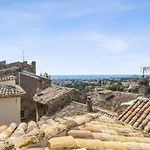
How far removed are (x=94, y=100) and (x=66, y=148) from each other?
25.5 m

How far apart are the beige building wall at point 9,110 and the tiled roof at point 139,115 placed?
309 inches

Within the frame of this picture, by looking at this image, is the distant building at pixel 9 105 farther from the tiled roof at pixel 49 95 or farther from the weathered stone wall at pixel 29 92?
the weathered stone wall at pixel 29 92

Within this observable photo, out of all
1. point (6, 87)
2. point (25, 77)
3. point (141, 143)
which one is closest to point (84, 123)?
point (141, 143)

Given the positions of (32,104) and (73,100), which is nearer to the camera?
(73,100)

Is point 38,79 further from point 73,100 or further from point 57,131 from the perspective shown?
point 57,131

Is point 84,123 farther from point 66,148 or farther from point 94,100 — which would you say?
point 94,100

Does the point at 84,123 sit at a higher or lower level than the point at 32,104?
higher

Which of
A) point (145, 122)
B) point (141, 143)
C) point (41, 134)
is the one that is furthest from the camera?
point (145, 122)

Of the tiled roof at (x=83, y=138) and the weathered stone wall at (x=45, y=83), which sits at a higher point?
the weathered stone wall at (x=45, y=83)

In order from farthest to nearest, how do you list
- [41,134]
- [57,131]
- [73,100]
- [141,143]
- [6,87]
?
[73,100], [6,87], [141,143], [57,131], [41,134]

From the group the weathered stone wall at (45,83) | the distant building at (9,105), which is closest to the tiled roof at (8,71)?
the weathered stone wall at (45,83)

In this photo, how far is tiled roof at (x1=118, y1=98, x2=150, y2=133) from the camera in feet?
24.8

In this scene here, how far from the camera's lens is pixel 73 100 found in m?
22.5

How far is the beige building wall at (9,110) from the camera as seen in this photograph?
48.3 feet
